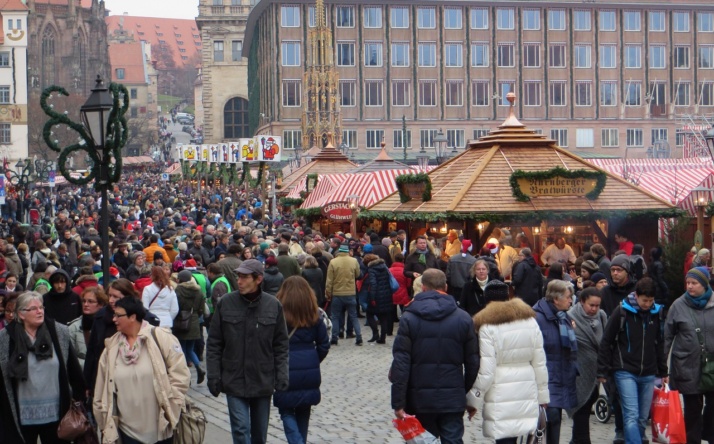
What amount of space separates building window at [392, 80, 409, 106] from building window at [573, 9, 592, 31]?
1223 centimetres

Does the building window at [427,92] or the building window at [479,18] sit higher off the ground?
the building window at [479,18]

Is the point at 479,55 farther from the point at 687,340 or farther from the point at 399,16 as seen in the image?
the point at 687,340

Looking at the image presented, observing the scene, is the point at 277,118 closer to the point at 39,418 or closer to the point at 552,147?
the point at 552,147

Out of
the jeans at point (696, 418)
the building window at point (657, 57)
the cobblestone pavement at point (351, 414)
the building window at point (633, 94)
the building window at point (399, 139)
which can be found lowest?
the cobblestone pavement at point (351, 414)

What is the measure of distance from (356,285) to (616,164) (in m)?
20.0

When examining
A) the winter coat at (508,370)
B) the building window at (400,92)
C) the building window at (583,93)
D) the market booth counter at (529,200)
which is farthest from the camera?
the building window at (583,93)

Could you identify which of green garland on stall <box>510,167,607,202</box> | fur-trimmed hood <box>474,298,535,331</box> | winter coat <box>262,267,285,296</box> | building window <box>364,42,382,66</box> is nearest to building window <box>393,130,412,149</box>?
building window <box>364,42,382,66</box>

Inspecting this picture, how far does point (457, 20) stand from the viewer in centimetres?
8400

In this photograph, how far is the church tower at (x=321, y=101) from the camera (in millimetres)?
73250

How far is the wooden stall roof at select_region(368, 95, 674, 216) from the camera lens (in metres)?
24.8

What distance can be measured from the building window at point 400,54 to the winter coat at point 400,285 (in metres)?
64.3

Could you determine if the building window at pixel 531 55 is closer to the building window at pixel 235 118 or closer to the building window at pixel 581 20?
the building window at pixel 581 20

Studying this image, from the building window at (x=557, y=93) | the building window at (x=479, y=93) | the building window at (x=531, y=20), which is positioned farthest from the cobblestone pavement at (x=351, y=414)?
the building window at (x=557, y=93)

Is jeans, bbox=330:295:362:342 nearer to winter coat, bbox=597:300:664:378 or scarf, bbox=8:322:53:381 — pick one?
winter coat, bbox=597:300:664:378
